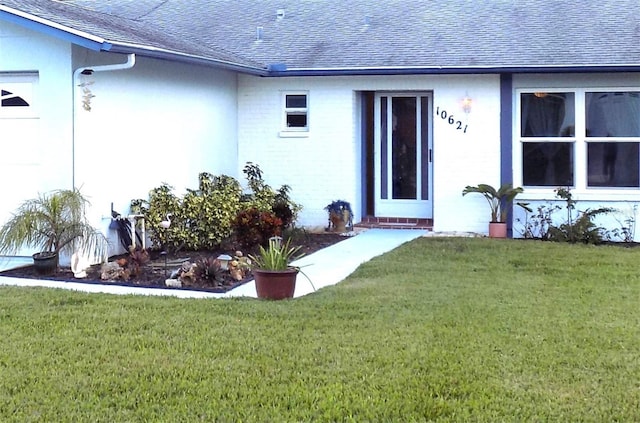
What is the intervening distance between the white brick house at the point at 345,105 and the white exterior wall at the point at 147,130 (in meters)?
0.03

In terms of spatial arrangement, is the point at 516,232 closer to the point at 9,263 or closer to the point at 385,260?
the point at 385,260

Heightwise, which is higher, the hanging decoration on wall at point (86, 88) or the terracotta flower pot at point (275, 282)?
the hanging decoration on wall at point (86, 88)

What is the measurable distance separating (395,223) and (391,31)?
3556 millimetres

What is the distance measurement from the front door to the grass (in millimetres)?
6317

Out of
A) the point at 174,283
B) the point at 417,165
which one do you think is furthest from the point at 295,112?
the point at 174,283

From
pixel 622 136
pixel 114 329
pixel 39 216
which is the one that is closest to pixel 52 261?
pixel 39 216

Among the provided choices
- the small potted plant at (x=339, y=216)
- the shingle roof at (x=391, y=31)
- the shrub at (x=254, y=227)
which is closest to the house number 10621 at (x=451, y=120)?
the shingle roof at (x=391, y=31)

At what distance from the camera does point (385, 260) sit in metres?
11.5

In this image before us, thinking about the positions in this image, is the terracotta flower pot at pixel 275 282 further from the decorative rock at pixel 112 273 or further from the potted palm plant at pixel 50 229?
the potted palm plant at pixel 50 229

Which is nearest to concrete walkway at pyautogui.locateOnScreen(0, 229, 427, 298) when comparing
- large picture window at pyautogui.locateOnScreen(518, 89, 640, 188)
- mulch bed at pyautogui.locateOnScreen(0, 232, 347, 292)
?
mulch bed at pyautogui.locateOnScreen(0, 232, 347, 292)

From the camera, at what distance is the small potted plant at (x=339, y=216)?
15.2 metres

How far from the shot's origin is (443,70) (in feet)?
47.0

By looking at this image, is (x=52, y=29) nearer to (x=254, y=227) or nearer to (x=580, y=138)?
(x=254, y=227)

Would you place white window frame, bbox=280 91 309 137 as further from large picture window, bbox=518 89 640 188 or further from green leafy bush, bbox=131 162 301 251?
large picture window, bbox=518 89 640 188
